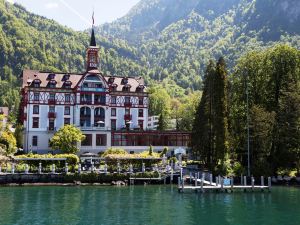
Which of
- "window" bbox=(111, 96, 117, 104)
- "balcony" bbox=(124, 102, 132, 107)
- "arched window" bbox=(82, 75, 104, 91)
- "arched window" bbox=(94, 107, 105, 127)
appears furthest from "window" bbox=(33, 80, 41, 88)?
"balcony" bbox=(124, 102, 132, 107)

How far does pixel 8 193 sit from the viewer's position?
5438 cm

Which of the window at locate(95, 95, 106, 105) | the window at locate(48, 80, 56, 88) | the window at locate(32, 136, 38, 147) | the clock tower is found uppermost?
the clock tower

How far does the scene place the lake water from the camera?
36.8m

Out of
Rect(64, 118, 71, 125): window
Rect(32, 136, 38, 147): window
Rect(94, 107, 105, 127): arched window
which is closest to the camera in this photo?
Rect(32, 136, 38, 147): window

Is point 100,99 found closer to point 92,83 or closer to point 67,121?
point 92,83

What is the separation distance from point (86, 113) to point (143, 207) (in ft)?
174

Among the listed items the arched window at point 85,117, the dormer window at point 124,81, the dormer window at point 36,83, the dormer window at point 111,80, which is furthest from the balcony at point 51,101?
the dormer window at point 124,81

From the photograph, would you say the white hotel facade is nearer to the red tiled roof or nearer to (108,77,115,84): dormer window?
the red tiled roof

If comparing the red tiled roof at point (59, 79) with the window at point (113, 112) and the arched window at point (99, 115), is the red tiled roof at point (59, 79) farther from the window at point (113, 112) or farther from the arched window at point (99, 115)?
the arched window at point (99, 115)

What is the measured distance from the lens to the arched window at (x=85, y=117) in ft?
309

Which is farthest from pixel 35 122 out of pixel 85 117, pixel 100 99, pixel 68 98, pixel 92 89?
pixel 100 99

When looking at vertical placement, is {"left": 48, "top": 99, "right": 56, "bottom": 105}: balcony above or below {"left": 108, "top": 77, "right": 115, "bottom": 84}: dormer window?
below

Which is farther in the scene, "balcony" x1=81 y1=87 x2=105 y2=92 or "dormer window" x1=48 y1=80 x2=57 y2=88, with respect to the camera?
"balcony" x1=81 y1=87 x2=105 y2=92

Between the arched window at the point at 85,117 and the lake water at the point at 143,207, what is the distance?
112 feet
